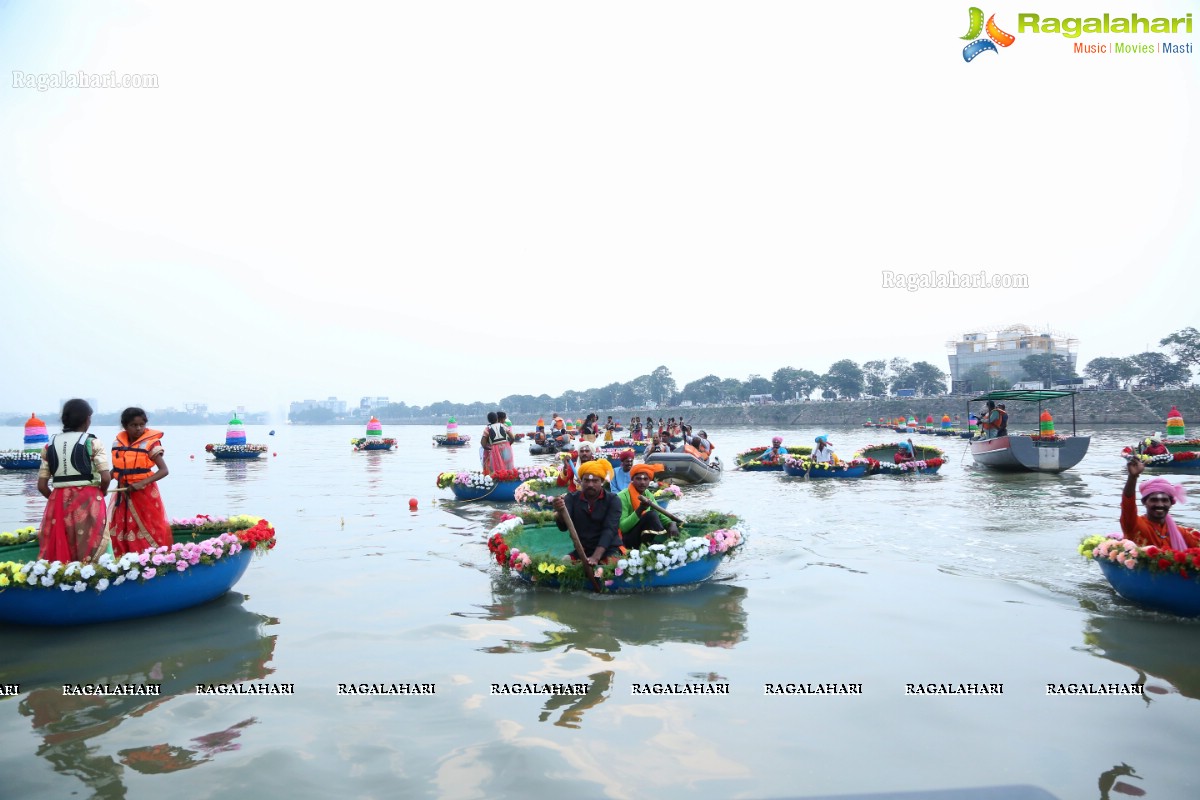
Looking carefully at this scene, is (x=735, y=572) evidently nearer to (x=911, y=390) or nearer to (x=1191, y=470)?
(x=1191, y=470)

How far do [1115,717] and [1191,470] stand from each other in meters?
20.9

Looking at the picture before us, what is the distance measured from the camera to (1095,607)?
7.81 metres

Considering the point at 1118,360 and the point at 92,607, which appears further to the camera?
the point at 1118,360

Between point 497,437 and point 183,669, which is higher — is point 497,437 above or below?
above

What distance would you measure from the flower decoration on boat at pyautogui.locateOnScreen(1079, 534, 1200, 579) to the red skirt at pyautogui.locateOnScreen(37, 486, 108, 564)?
10.0 meters

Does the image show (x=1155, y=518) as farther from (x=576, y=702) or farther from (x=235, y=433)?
(x=235, y=433)

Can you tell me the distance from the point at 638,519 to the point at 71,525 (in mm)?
5898

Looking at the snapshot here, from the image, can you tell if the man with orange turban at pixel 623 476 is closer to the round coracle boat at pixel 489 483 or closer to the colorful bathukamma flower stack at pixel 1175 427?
the round coracle boat at pixel 489 483

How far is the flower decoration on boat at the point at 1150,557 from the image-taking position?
6816 millimetres

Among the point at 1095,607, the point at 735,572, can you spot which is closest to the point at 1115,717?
the point at 1095,607

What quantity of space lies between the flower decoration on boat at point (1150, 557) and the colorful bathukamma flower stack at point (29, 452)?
33.4 m

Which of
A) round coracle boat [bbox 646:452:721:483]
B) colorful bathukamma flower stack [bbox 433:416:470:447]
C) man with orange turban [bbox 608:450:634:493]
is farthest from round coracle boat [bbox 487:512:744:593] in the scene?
colorful bathukamma flower stack [bbox 433:416:470:447]

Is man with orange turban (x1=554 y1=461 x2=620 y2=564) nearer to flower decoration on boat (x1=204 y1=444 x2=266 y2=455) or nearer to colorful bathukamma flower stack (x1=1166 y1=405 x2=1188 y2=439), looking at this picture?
colorful bathukamma flower stack (x1=1166 y1=405 x2=1188 y2=439)

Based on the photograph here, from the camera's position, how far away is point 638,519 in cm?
905
